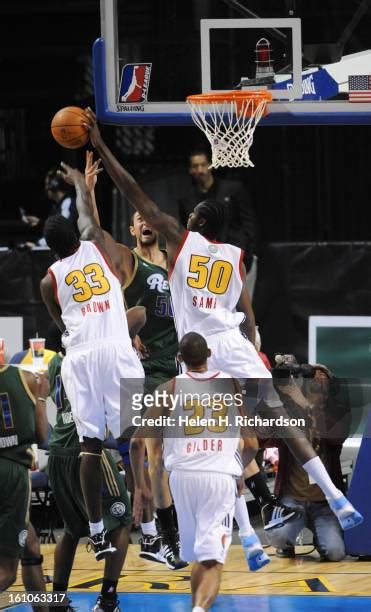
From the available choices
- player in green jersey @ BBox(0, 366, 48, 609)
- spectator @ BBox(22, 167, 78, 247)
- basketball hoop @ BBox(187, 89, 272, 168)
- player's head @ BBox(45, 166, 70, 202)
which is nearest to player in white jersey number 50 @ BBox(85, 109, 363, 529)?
basketball hoop @ BBox(187, 89, 272, 168)

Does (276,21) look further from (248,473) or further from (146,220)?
(248,473)

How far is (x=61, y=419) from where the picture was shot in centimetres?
888

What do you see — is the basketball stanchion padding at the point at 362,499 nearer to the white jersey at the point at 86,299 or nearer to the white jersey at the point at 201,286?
the white jersey at the point at 201,286

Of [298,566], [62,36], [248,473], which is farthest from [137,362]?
[62,36]

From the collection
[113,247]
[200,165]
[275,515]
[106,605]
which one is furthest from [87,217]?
[200,165]

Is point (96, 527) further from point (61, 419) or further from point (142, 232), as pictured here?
point (142, 232)

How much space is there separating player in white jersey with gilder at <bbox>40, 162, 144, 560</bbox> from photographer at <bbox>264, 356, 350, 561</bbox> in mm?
1765

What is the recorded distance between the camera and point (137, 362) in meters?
8.75

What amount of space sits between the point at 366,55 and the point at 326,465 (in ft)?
10.5

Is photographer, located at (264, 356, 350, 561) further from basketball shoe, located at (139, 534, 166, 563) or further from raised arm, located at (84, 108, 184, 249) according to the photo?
raised arm, located at (84, 108, 184, 249)

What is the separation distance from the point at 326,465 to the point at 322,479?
5.74 ft

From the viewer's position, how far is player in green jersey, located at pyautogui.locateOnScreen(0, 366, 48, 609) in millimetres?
8000

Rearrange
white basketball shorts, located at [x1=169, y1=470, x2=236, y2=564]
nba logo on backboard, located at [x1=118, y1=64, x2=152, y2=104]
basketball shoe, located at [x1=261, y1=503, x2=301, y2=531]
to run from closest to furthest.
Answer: white basketball shorts, located at [x1=169, y1=470, x2=236, y2=564] < nba logo on backboard, located at [x1=118, y1=64, x2=152, y2=104] < basketball shoe, located at [x1=261, y1=503, x2=301, y2=531]

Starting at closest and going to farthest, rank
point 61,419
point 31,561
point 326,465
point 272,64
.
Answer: point 31,561 → point 61,419 → point 272,64 → point 326,465
